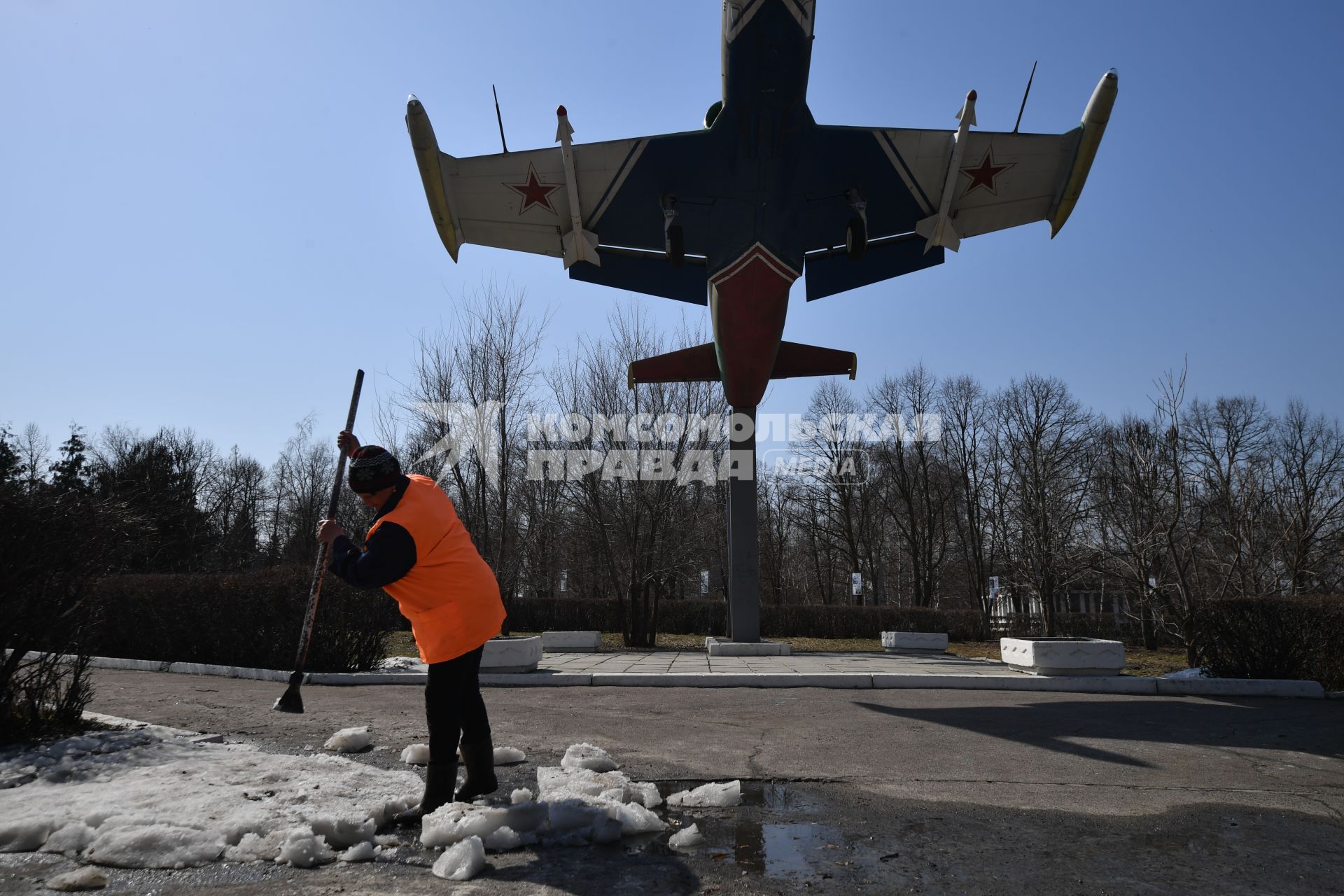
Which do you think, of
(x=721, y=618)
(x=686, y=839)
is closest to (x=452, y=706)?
(x=686, y=839)

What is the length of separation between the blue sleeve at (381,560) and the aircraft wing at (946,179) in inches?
370

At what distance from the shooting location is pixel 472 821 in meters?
3.09

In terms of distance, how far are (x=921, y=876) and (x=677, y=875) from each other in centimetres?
90

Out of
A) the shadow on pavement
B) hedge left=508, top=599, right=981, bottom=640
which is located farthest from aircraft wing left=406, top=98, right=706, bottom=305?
hedge left=508, top=599, right=981, bottom=640

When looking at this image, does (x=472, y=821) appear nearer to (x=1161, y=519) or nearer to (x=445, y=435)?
(x=1161, y=519)

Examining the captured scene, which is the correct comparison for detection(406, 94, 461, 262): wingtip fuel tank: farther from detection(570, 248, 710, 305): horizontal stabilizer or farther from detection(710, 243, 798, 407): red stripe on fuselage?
detection(710, 243, 798, 407): red stripe on fuselage

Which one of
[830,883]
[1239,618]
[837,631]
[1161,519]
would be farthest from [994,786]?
[837,631]

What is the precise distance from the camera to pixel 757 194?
11.8m

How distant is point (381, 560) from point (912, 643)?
16242 millimetres

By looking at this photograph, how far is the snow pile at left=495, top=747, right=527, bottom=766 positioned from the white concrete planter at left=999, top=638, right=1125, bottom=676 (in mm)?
7688

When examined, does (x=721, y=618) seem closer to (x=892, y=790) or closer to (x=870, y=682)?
(x=870, y=682)

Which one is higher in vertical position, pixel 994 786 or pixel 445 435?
pixel 445 435

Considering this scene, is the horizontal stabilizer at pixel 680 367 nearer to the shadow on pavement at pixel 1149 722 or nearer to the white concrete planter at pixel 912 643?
the shadow on pavement at pixel 1149 722

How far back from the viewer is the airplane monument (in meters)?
11.1
